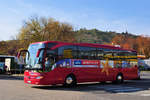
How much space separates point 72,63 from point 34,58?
9.75 feet

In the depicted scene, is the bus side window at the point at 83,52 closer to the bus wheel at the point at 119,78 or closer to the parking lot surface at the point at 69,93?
the parking lot surface at the point at 69,93

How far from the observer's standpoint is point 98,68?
1742 centimetres

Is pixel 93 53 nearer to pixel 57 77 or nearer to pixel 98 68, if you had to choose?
pixel 98 68

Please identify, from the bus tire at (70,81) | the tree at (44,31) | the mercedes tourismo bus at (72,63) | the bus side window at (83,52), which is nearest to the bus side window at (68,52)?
the mercedes tourismo bus at (72,63)

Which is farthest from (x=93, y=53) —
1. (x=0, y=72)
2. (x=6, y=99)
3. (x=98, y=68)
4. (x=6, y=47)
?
(x=6, y=47)

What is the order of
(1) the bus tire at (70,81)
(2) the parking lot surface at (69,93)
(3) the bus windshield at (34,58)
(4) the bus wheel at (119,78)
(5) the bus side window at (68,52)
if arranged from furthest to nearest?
(4) the bus wheel at (119,78) → (1) the bus tire at (70,81) → (5) the bus side window at (68,52) → (3) the bus windshield at (34,58) → (2) the parking lot surface at (69,93)

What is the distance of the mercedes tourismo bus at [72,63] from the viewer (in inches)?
548

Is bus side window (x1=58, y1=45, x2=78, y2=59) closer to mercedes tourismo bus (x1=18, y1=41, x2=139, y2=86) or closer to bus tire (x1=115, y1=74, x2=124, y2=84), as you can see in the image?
mercedes tourismo bus (x1=18, y1=41, x2=139, y2=86)

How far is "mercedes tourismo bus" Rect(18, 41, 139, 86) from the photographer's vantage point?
45.6 feet

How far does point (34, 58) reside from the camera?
14.2m

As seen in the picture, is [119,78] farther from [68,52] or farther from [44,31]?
[44,31]

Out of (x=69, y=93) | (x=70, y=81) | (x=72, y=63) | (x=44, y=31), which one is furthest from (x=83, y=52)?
(x=44, y=31)

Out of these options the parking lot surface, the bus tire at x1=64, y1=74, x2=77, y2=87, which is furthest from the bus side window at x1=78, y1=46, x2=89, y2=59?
the parking lot surface

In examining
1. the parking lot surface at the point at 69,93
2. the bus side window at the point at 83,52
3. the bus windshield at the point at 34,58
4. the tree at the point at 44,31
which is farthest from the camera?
the tree at the point at 44,31
